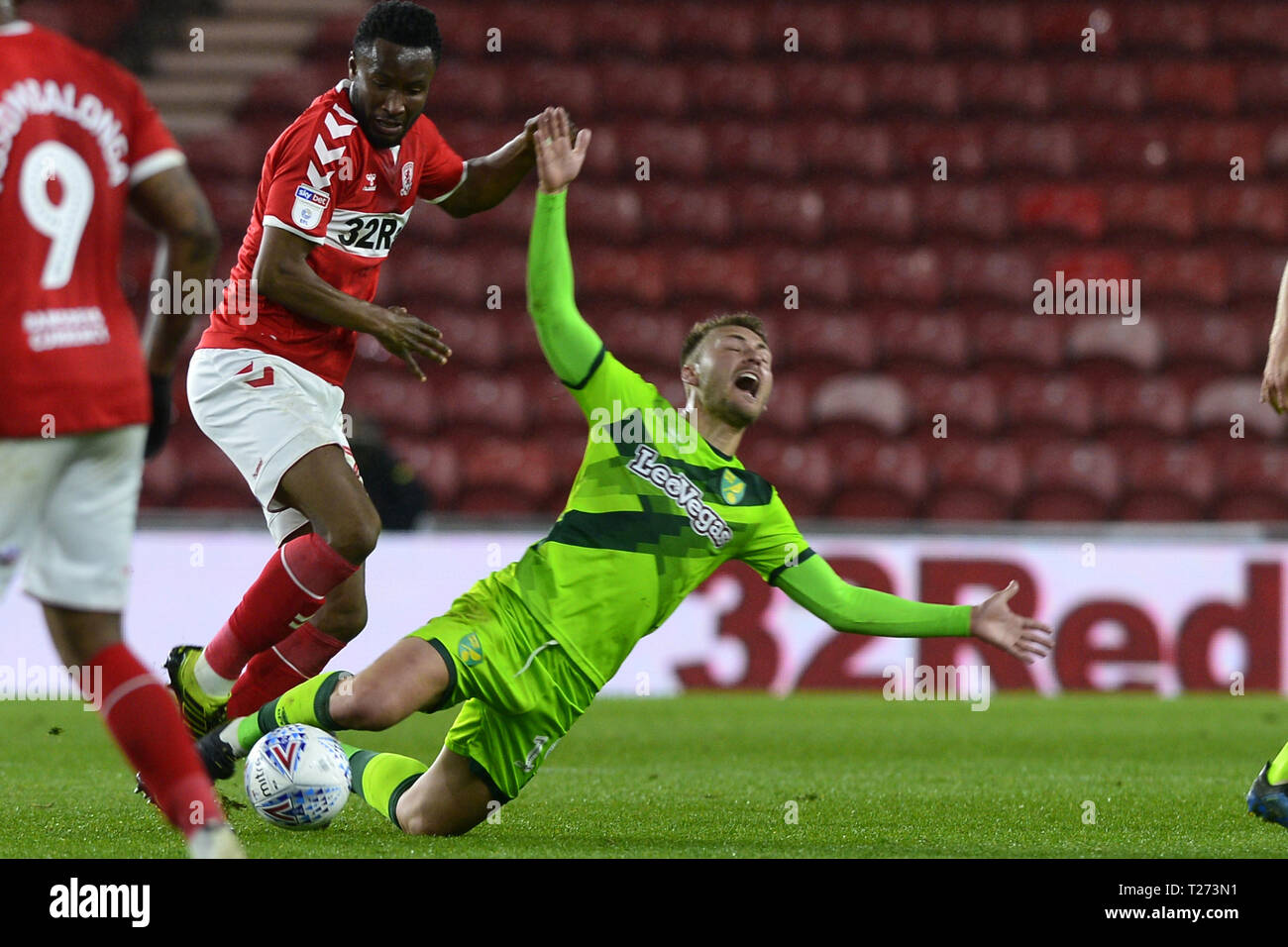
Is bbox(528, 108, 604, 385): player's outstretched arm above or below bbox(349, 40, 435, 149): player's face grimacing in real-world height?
below

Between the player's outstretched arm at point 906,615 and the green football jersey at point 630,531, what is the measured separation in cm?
20

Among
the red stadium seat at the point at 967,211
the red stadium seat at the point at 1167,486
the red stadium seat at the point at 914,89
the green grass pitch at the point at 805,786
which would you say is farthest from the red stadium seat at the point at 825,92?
the green grass pitch at the point at 805,786

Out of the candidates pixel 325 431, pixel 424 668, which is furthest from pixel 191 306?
pixel 325 431

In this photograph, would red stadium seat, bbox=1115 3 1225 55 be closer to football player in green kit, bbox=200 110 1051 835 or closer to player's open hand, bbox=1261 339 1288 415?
player's open hand, bbox=1261 339 1288 415

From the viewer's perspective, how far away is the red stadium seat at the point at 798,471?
10.7 m

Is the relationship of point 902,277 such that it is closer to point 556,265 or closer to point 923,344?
point 923,344

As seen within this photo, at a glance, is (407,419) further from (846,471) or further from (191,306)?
(191,306)

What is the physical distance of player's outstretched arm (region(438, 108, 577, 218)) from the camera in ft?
16.5

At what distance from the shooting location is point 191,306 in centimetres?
Answer: 321

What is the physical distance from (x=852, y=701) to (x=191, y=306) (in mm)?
6139

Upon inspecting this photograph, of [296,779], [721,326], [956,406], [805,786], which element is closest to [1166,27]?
[956,406]

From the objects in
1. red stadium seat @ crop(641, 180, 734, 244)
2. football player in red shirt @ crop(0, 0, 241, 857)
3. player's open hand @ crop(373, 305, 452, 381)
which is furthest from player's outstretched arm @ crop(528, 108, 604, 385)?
red stadium seat @ crop(641, 180, 734, 244)

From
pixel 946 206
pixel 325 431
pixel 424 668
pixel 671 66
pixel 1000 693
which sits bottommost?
pixel 1000 693

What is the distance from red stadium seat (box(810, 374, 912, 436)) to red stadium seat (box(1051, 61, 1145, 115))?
10.1 feet
